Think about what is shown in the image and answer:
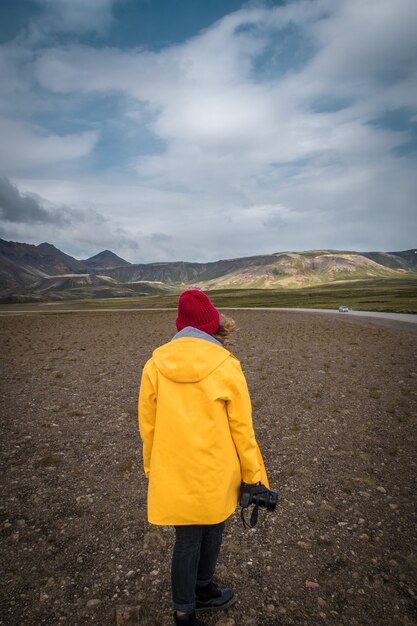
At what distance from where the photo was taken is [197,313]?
12.5ft

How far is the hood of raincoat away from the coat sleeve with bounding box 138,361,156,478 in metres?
0.24

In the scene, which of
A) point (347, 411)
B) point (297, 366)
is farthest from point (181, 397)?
point (297, 366)

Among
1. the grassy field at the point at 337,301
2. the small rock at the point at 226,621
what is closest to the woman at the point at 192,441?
the small rock at the point at 226,621

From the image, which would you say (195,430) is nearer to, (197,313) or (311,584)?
(197,313)

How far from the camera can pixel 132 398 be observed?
12.3m

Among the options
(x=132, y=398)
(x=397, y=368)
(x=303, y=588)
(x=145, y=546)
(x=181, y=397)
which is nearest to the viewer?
(x=181, y=397)

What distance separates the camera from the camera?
3.62m

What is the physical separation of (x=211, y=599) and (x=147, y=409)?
2844mm

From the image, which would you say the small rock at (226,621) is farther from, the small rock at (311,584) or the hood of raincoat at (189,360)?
the hood of raincoat at (189,360)

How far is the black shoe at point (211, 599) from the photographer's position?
4.16 m

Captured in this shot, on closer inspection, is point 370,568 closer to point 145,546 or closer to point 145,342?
point 145,546

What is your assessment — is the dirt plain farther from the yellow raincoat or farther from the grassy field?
the grassy field

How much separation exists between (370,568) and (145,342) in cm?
2271

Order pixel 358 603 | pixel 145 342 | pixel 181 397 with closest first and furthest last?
pixel 181 397
pixel 358 603
pixel 145 342
